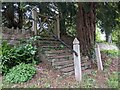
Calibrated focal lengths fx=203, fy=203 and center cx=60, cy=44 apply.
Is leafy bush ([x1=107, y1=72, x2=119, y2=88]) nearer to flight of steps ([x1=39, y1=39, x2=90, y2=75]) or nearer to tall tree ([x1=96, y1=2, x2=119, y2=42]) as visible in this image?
flight of steps ([x1=39, y1=39, x2=90, y2=75])

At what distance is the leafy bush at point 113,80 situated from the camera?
4852mm

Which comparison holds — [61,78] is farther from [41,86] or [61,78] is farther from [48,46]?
[48,46]

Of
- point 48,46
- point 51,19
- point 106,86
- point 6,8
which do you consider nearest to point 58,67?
point 48,46

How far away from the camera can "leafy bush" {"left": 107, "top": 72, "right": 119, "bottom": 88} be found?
4852 millimetres

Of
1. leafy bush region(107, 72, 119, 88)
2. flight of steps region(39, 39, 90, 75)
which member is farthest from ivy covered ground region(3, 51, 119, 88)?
flight of steps region(39, 39, 90, 75)

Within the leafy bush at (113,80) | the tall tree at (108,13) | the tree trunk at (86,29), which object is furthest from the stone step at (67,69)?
the tall tree at (108,13)

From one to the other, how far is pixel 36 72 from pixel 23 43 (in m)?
1.12

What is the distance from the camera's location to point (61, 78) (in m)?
4.87

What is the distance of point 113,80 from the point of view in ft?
17.1

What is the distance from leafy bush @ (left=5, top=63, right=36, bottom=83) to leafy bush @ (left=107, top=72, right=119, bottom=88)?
6.11ft

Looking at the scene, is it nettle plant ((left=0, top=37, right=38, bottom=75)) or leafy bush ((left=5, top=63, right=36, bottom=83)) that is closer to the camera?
leafy bush ((left=5, top=63, right=36, bottom=83))

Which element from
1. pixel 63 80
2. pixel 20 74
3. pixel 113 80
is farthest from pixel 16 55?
pixel 113 80

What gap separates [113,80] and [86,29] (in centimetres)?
211

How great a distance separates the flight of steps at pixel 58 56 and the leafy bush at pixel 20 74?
74 cm
